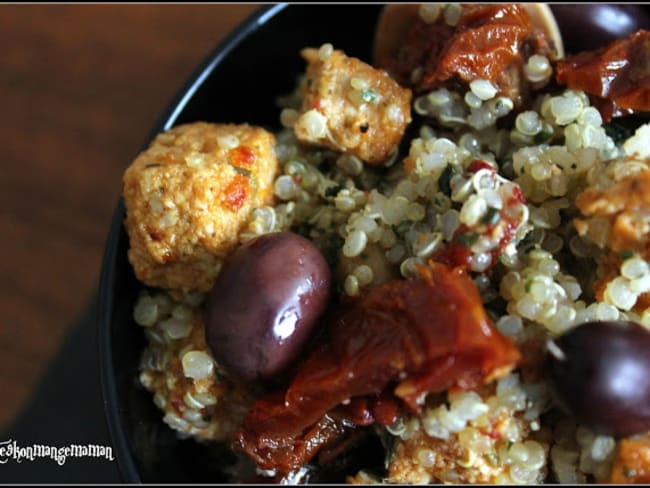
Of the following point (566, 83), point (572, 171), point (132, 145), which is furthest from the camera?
point (132, 145)

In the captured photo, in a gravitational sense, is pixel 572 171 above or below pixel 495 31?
below

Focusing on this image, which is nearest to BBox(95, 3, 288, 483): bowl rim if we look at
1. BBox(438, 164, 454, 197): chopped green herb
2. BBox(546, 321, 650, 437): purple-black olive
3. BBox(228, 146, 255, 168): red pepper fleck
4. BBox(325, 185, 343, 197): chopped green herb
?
BBox(228, 146, 255, 168): red pepper fleck

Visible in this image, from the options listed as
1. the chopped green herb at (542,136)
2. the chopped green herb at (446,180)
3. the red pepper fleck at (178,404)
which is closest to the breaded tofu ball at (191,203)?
the red pepper fleck at (178,404)

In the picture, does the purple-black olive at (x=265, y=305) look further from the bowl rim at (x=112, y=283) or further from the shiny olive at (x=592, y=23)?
the shiny olive at (x=592, y=23)

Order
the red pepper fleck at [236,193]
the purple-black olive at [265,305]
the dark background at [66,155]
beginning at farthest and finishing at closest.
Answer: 1. the dark background at [66,155]
2. the red pepper fleck at [236,193]
3. the purple-black olive at [265,305]

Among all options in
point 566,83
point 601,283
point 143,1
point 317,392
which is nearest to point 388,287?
point 317,392

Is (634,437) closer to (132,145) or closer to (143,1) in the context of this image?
(132,145)

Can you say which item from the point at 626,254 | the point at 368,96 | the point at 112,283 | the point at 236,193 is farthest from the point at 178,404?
the point at 626,254
